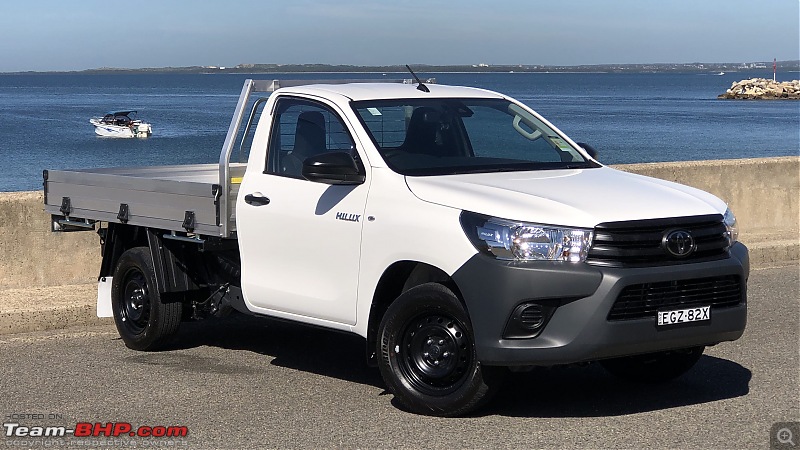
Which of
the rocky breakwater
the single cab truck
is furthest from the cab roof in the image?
the rocky breakwater

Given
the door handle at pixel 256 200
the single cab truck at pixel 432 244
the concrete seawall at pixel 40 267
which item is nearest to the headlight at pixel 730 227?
the single cab truck at pixel 432 244

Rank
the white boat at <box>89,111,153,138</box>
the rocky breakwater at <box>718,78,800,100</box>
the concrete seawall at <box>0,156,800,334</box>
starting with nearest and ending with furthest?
the concrete seawall at <box>0,156,800,334</box>
the white boat at <box>89,111,153,138</box>
the rocky breakwater at <box>718,78,800,100</box>

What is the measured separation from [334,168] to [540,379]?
1.93 m

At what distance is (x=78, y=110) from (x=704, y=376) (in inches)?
4614

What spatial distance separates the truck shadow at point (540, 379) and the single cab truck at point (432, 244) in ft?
0.73

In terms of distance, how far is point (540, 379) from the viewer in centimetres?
785

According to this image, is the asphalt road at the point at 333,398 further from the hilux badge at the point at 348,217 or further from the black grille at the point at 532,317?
the hilux badge at the point at 348,217

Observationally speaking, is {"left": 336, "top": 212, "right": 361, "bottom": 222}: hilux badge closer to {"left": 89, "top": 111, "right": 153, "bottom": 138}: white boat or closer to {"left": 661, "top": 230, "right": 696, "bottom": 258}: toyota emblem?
{"left": 661, "top": 230, "right": 696, "bottom": 258}: toyota emblem

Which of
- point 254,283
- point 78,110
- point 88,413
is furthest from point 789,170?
point 78,110

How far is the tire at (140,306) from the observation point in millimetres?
8703

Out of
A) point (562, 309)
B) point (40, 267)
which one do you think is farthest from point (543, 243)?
point (40, 267)

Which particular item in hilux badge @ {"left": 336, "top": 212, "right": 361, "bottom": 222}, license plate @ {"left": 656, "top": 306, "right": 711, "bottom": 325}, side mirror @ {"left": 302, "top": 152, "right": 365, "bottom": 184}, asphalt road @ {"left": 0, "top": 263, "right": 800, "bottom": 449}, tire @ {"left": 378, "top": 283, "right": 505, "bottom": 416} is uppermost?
side mirror @ {"left": 302, "top": 152, "right": 365, "bottom": 184}

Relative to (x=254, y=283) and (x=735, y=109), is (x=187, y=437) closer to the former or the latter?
(x=254, y=283)

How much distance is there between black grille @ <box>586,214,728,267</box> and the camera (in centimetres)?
631
